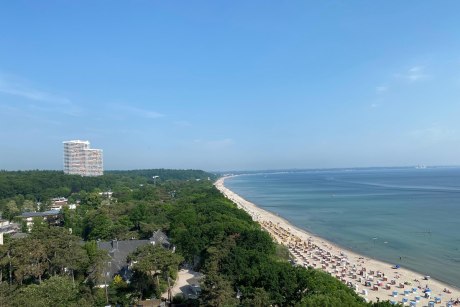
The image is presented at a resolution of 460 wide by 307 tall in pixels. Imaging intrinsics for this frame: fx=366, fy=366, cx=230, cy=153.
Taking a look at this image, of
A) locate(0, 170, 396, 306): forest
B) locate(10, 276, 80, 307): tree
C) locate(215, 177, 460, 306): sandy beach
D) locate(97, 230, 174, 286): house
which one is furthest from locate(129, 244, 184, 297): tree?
locate(215, 177, 460, 306): sandy beach

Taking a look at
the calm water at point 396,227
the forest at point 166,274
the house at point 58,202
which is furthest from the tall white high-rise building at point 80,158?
the forest at point 166,274

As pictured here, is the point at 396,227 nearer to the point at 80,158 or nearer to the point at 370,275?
the point at 370,275

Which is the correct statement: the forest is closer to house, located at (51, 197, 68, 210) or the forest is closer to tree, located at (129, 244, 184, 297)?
tree, located at (129, 244, 184, 297)

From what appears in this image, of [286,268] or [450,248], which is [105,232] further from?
[450,248]

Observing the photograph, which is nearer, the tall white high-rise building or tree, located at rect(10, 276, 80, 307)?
tree, located at rect(10, 276, 80, 307)

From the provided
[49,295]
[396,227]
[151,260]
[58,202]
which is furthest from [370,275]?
[58,202]

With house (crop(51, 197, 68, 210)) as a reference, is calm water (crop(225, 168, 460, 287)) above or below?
below
